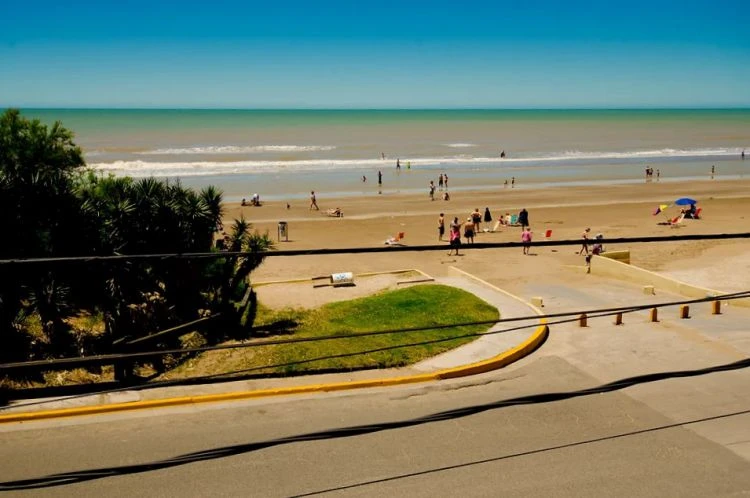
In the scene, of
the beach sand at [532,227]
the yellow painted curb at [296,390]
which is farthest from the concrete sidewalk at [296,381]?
the beach sand at [532,227]

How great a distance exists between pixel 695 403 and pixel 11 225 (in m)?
12.0

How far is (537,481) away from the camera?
805cm

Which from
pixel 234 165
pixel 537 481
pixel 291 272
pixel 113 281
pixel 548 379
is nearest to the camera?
pixel 537 481

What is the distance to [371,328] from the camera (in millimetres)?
15375

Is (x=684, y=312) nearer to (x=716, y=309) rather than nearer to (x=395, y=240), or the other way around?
(x=716, y=309)

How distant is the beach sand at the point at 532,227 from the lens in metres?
26.2

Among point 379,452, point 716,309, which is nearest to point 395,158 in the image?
point 716,309

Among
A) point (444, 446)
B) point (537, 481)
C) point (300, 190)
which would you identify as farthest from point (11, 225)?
point (300, 190)

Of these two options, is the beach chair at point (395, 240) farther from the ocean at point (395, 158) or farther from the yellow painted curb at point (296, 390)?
the ocean at point (395, 158)

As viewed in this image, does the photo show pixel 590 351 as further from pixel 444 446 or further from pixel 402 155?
pixel 402 155

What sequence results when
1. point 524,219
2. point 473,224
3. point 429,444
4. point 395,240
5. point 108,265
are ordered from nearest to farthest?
point 429,444 < point 108,265 < point 395,240 < point 473,224 < point 524,219

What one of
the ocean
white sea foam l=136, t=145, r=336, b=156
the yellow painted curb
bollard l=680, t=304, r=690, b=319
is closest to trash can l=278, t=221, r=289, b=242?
the ocean

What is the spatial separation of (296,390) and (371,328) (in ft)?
15.2

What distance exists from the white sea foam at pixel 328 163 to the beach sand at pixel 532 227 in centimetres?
2086
